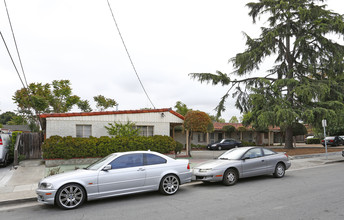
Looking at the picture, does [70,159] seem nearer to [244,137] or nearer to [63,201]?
[63,201]

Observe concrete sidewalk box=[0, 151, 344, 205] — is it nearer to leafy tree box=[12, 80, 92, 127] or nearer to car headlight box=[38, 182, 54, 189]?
car headlight box=[38, 182, 54, 189]

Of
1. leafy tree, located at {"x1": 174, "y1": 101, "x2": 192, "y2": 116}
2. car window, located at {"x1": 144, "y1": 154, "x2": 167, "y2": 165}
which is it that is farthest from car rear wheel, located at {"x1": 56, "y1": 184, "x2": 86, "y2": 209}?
leafy tree, located at {"x1": 174, "y1": 101, "x2": 192, "y2": 116}

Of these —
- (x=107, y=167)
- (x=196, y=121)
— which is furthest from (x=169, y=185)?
(x=196, y=121)

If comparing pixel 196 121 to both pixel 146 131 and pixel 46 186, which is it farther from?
pixel 46 186

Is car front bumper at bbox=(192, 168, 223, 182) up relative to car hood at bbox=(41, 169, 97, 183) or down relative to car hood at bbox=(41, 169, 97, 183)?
down

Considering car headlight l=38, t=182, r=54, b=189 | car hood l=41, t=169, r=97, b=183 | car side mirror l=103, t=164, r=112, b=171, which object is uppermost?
car side mirror l=103, t=164, r=112, b=171

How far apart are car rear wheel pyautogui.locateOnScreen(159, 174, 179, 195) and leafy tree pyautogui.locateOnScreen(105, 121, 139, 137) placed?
28.6 feet

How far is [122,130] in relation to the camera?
16.2m

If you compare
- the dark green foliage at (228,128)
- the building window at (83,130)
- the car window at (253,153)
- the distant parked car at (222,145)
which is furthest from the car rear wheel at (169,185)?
the dark green foliage at (228,128)

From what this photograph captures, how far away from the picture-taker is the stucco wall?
15.4 meters

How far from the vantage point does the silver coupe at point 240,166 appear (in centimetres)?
885

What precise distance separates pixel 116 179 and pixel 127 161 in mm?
637

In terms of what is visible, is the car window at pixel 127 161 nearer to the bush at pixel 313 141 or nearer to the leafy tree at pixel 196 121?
the leafy tree at pixel 196 121

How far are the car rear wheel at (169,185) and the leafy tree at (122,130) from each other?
871 cm
